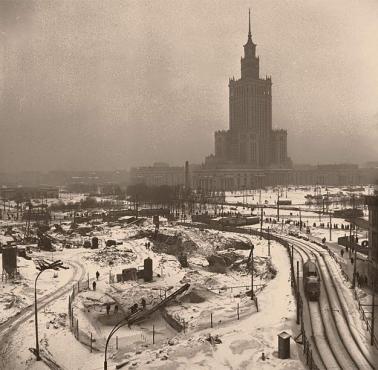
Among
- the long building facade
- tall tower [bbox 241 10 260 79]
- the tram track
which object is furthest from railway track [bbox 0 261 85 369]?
tall tower [bbox 241 10 260 79]

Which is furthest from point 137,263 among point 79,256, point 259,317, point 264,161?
point 264,161

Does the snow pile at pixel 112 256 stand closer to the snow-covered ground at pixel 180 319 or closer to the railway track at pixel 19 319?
the snow-covered ground at pixel 180 319

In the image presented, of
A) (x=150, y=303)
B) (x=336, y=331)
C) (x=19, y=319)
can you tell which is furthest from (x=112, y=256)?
(x=336, y=331)

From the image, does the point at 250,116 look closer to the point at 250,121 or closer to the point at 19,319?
the point at 250,121

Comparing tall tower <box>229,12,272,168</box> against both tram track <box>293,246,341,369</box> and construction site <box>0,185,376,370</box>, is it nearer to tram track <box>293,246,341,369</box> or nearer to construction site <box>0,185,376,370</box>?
construction site <box>0,185,376,370</box>

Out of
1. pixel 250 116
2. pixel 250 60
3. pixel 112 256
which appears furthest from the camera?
pixel 250 60

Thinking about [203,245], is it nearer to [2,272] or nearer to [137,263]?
[137,263]
